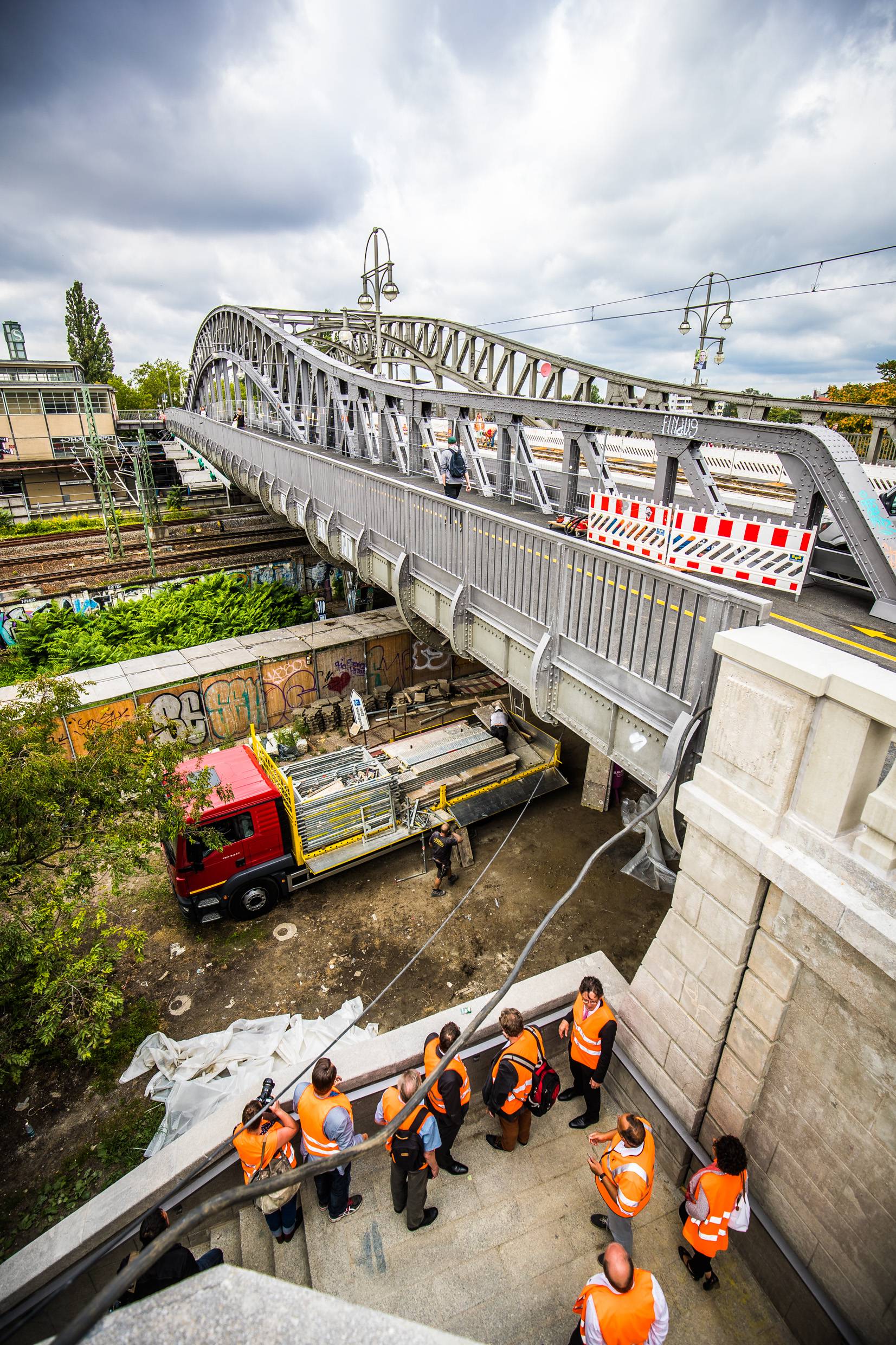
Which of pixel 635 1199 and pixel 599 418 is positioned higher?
pixel 599 418

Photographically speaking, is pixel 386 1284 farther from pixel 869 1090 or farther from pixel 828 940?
pixel 828 940

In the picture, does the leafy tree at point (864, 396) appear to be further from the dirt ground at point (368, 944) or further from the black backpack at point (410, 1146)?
the black backpack at point (410, 1146)

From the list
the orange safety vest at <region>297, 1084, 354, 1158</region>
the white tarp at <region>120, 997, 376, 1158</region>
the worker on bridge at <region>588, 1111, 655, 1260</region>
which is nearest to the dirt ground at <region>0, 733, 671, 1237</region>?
the white tarp at <region>120, 997, 376, 1158</region>

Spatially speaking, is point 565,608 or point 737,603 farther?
point 565,608

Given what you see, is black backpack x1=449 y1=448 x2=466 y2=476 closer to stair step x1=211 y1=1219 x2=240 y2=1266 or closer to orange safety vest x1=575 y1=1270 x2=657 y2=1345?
stair step x1=211 y1=1219 x2=240 y2=1266

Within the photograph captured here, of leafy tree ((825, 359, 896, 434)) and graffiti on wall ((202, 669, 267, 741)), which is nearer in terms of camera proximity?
graffiti on wall ((202, 669, 267, 741))

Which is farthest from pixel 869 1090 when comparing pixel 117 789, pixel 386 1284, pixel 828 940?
pixel 117 789

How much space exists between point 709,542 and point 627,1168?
22.4 feet

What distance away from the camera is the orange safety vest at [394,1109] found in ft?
16.0

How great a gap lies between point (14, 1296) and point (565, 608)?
771 cm

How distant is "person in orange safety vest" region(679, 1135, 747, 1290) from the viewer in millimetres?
4512

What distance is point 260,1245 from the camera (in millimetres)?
5270

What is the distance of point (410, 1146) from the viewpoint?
4848mm

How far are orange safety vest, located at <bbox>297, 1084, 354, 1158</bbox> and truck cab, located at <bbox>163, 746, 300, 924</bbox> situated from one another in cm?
552
